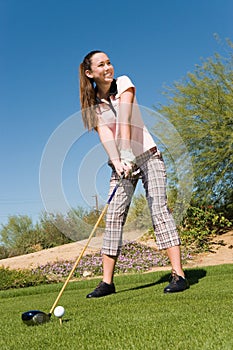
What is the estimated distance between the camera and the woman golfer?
3.93 m

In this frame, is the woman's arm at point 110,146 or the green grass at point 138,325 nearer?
the green grass at point 138,325

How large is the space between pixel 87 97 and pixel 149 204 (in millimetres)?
1086

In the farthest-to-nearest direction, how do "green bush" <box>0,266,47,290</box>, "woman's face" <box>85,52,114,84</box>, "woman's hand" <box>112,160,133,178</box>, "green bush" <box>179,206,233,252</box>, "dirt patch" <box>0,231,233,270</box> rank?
"green bush" <box>179,206,233,252</box> < "dirt patch" <box>0,231,233,270</box> < "green bush" <box>0,266,47,290</box> < "woman's face" <box>85,52,114,84</box> < "woman's hand" <box>112,160,133,178</box>

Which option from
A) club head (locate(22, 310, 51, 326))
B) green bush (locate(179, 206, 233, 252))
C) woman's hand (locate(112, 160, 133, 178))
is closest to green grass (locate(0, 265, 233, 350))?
club head (locate(22, 310, 51, 326))

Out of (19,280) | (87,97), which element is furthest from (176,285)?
(19,280)

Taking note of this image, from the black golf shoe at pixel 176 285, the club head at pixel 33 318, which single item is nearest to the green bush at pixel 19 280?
the black golf shoe at pixel 176 285

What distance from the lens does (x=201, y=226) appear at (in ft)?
38.3

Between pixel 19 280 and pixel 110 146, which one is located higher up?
pixel 110 146

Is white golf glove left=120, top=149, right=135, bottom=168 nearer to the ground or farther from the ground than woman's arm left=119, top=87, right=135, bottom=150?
nearer to the ground

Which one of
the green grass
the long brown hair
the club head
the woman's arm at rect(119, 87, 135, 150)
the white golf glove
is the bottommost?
the green grass

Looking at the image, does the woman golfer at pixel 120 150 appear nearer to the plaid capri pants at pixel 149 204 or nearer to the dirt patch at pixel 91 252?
the plaid capri pants at pixel 149 204

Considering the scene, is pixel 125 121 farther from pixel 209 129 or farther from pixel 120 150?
pixel 209 129

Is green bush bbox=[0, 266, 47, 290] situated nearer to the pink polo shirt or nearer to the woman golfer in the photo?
the woman golfer

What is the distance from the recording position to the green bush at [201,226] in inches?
449
